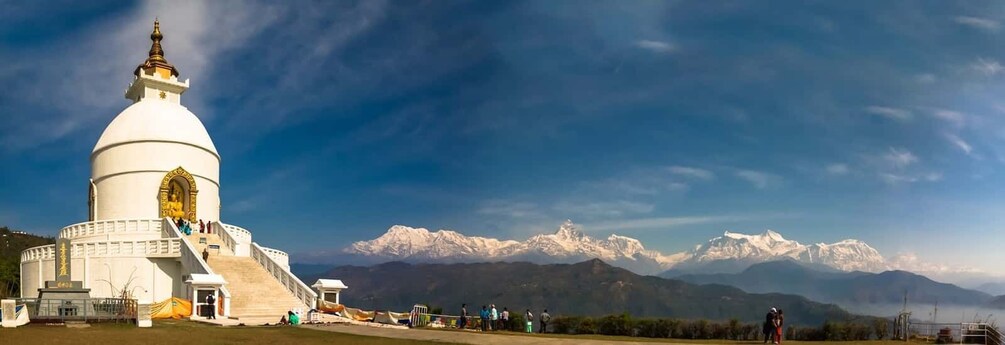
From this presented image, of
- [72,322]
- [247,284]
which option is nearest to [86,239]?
[247,284]

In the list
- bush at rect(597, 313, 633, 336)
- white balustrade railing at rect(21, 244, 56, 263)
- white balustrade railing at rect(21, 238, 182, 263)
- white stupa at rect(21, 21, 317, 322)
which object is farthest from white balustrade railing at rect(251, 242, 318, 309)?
bush at rect(597, 313, 633, 336)

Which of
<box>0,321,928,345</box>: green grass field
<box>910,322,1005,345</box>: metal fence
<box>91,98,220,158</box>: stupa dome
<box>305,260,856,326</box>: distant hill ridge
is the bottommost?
<box>305,260,856,326</box>: distant hill ridge

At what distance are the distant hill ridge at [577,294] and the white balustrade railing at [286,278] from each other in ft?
408

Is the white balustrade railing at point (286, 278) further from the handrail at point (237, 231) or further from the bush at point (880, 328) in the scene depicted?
the bush at point (880, 328)

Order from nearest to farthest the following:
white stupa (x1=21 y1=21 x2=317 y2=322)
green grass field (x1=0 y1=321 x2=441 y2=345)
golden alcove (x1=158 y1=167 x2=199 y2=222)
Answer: green grass field (x1=0 y1=321 x2=441 y2=345)
white stupa (x1=21 y1=21 x2=317 y2=322)
golden alcove (x1=158 y1=167 x2=199 y2=222)

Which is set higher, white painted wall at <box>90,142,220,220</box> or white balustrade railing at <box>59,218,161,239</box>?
white painted wall at <box>90,142,220,220</box>

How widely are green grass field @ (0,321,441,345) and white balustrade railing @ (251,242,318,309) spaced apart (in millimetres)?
7652

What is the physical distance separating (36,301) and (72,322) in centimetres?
150

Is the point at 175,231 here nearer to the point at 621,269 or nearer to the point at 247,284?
the point at 247,284

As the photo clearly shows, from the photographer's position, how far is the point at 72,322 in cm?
2311

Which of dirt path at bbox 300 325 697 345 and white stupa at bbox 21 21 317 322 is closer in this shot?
dirt path at bbox 300 325 697 345

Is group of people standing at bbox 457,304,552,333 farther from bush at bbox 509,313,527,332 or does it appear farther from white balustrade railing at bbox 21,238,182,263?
white balustrade railing at bbox 21,238,182,263

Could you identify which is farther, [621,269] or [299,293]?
[621,269]

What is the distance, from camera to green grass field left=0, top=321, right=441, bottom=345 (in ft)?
59.3
